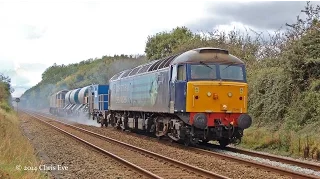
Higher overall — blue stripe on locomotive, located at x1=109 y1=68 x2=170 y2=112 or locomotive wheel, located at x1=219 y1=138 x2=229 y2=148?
blue stripe on locomotive, located at x1=109 y1=68 x2=170 y2=112

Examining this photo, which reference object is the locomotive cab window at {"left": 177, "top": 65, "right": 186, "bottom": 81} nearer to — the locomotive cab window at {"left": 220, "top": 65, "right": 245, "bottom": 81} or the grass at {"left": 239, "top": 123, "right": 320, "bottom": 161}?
the locomotive cab window at {"left": 220, "top": 65, "right": 245, "bottom": 81}

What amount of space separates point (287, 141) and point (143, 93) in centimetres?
756

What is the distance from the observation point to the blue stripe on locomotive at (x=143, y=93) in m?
18.7

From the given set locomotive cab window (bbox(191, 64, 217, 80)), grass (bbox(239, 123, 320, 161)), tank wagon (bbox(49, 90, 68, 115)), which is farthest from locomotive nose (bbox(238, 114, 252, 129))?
tank wagon (bbox(49, 90, 68, 115))

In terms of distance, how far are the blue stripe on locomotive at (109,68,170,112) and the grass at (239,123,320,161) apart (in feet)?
13.5

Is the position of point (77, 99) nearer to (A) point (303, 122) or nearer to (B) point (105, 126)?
(B) point (105, 126)

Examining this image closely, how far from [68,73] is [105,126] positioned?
326 ft

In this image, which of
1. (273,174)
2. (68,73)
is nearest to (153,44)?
(273,174)

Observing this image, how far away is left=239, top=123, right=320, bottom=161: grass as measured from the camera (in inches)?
611

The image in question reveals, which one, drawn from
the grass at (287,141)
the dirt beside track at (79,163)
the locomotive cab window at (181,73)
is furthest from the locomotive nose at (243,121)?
the dirt beside track at (79,163)

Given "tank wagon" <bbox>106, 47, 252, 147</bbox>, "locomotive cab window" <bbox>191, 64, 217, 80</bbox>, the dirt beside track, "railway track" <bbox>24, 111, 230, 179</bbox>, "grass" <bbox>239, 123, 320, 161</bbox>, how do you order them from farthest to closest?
"locomotive cab window" <bbox>191, 64, 217, 80</bbox>, "tank wagon" <bbox>106, 47, 252, 147</bbox>, "grass" <bbox>239, 123, 320, 161</bbox>, the dirt beside track, "railway track" <bbox>24, 111, 230, 179</bbox>

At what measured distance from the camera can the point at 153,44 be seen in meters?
52.9

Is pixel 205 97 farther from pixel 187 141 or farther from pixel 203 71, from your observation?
pixel 187 141

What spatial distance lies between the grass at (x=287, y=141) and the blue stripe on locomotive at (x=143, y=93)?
4112 millimetres
